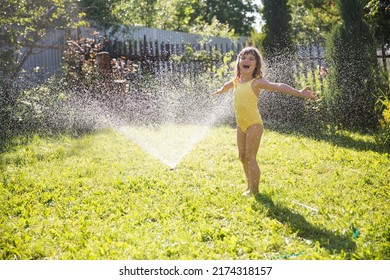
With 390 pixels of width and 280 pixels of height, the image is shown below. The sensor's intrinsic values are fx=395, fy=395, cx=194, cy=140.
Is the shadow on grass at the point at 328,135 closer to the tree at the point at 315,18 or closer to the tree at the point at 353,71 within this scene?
the tree at the point at 353,71

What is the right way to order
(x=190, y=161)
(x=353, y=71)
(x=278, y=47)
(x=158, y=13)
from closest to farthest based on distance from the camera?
(x=190, y=161) < (x=353, y=71) < (x=278, y=47) < (x=158, y=13)

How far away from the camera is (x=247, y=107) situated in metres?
3.95

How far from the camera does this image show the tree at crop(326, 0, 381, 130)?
7242 millimetres

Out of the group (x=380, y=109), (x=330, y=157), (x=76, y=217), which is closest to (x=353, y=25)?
(x=380, y=109)

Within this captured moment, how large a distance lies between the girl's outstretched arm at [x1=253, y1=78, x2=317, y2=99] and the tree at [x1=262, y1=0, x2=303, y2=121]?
4.82 m

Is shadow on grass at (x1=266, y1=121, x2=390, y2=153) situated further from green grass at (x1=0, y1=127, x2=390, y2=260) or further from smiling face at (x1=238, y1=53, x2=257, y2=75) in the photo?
smiling face at (x1=238, y1=53, x2=257, y2=75)

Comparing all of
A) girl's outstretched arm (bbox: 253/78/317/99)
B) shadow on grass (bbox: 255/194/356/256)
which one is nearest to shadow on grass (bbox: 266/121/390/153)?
girl's outstretched arm (bbox: 253/78/317/99)

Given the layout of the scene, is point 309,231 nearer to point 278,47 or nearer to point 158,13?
point 278,47

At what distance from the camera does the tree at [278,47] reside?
870cm

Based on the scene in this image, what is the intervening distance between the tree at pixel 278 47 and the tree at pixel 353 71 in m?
1.24

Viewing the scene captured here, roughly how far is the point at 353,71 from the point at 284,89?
171 inches

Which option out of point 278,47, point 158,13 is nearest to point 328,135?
point 278,47

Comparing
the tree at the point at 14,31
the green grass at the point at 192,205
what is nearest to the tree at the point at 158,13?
the tree at the point at 14,31

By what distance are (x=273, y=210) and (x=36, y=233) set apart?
1984 mm
